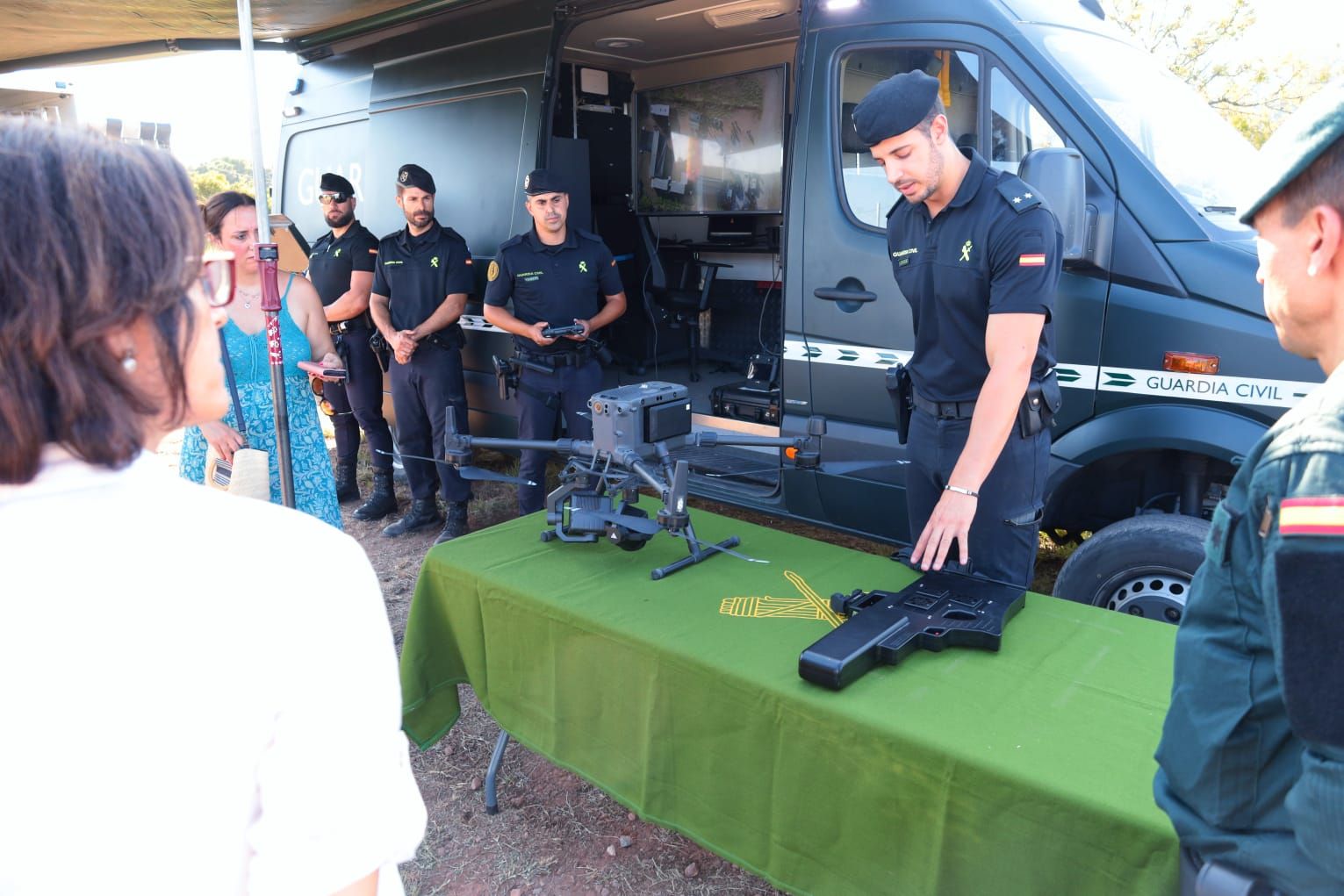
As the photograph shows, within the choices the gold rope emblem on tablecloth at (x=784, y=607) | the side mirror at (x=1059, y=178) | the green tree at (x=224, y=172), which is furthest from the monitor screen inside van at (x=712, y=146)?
the green tree at (x=224, y=172)

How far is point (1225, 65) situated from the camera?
10.1 meters

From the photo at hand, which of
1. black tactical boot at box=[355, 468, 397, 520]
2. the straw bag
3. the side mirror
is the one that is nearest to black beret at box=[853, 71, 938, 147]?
the side mirror

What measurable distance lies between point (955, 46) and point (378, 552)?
12.2 feet

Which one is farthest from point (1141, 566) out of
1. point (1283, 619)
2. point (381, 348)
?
point (381, 348)

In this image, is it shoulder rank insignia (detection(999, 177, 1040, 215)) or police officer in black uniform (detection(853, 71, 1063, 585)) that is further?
shoulder rank insignia (detection(999, 177, 1040, 215))

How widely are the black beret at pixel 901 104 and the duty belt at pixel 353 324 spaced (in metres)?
3.87

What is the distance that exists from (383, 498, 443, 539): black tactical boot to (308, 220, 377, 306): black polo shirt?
1.39 metres

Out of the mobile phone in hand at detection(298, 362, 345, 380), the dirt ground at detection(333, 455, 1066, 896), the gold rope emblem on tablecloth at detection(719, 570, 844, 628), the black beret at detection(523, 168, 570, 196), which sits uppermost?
the black beret at detection(523, 168, 570, 196)

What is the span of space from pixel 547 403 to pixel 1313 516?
384 centimetres

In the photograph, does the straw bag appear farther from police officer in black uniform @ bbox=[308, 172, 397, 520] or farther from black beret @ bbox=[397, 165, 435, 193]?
police officer in black uniform @ bbox=[308, 172, 397, 520]

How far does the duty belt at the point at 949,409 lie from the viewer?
7.65ft

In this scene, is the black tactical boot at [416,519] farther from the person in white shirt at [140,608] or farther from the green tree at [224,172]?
the green tree at [224,172]

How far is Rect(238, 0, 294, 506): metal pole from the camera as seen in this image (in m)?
2.57

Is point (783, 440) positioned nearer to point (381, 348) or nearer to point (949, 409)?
point (949, 409)
